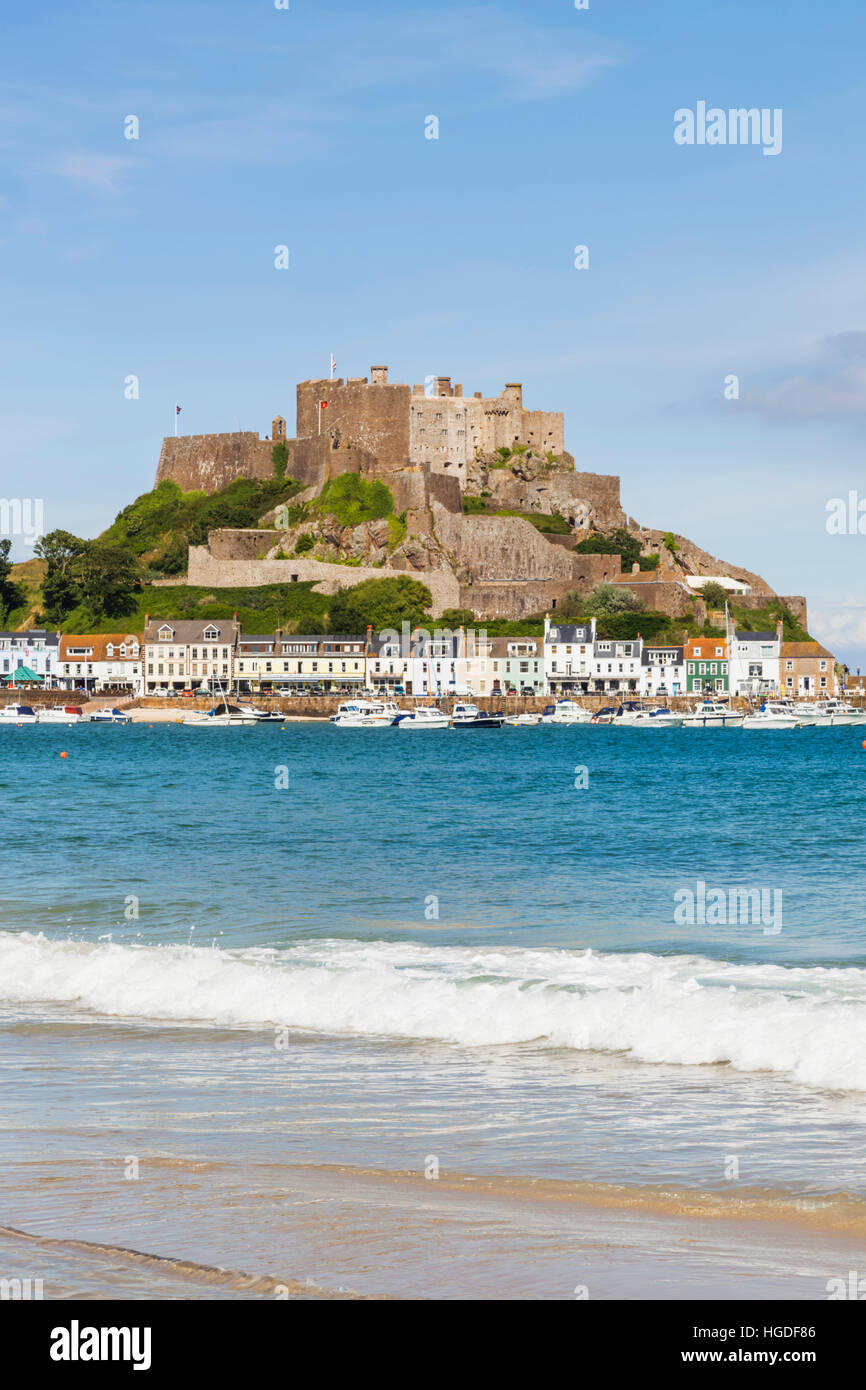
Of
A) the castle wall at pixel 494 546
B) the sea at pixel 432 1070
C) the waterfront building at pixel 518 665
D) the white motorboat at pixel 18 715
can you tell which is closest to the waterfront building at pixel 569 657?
the waterfront building at pixel 518 665

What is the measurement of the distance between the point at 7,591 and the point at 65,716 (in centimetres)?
2247

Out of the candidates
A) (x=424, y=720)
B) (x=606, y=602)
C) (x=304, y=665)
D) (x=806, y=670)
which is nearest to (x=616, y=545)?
(x=606, y=602)

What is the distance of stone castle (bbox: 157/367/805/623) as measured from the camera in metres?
90.9

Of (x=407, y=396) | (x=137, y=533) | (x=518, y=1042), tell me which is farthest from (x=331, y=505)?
(x=518, y=1042)

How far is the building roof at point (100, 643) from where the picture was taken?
95062 millimetres

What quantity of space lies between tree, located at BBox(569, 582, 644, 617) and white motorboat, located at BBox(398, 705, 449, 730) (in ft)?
53.8

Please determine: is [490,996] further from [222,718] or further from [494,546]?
[494,546]

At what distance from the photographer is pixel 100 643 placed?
316 feet

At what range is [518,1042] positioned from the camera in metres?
8.79

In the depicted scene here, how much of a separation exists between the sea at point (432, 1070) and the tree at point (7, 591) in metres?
92.1

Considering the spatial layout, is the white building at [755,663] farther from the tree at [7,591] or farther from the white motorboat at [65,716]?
the tree at [7,591]

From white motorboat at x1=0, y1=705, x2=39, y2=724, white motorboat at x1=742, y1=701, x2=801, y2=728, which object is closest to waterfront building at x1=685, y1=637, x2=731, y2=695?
white motorboat at x1=742, y1=701, x2=801, y2=728

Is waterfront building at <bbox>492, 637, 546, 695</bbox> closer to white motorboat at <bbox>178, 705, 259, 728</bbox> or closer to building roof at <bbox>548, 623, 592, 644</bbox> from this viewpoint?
building roof at <bbox>548, 623, 592, 644</bbox>
